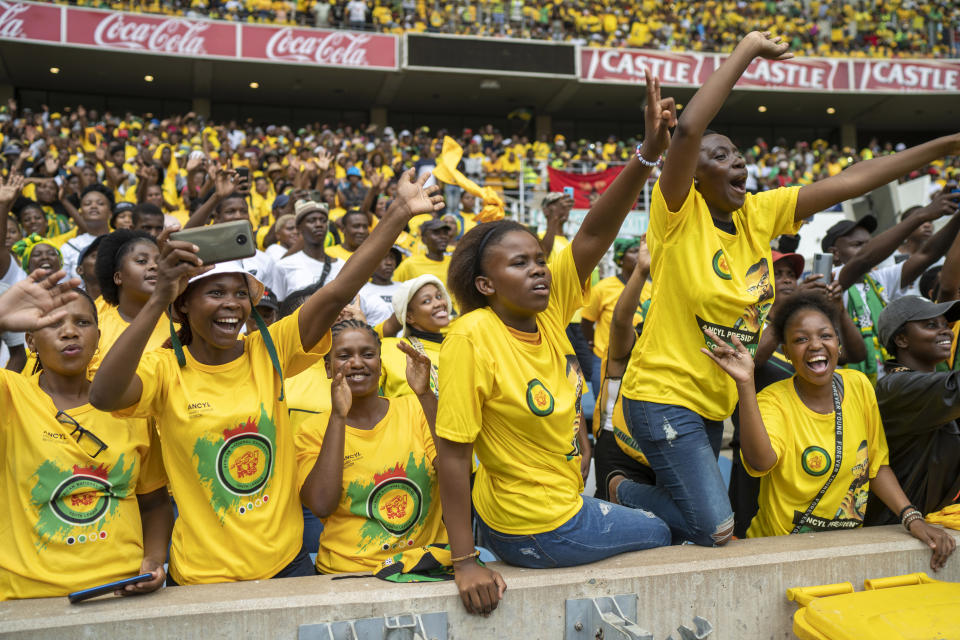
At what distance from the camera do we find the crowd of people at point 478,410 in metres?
2.55

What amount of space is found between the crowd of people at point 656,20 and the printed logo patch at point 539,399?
24.5 metres

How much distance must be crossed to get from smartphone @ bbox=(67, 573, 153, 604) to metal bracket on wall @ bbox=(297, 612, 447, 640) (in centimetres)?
52

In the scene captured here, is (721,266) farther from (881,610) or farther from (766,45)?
(881,610)

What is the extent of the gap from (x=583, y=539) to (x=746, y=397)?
80cm

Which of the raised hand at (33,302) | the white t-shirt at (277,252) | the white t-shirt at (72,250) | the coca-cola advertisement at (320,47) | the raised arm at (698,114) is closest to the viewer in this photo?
the raised hand at (33,302)

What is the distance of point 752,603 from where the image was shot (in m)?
2.85

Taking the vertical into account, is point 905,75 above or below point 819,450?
above

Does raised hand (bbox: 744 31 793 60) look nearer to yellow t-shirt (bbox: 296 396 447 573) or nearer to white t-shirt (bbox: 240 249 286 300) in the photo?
yellow t-shirt (bbox: 296 396 447 573)

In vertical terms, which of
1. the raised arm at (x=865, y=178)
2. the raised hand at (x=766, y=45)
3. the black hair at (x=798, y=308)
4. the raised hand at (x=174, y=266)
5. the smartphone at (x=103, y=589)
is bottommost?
the smartphone at (x=103, y=589)

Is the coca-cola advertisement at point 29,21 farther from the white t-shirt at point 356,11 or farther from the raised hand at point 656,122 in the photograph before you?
the raised hand at point 656,122

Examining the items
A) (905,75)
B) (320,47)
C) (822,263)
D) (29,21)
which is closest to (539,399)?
(822,263)

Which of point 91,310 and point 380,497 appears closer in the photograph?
point 91,310

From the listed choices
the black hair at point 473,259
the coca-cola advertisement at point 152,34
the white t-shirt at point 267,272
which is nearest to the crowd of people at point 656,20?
the coca-cola advertisement at point 152,34

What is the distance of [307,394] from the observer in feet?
12.3
